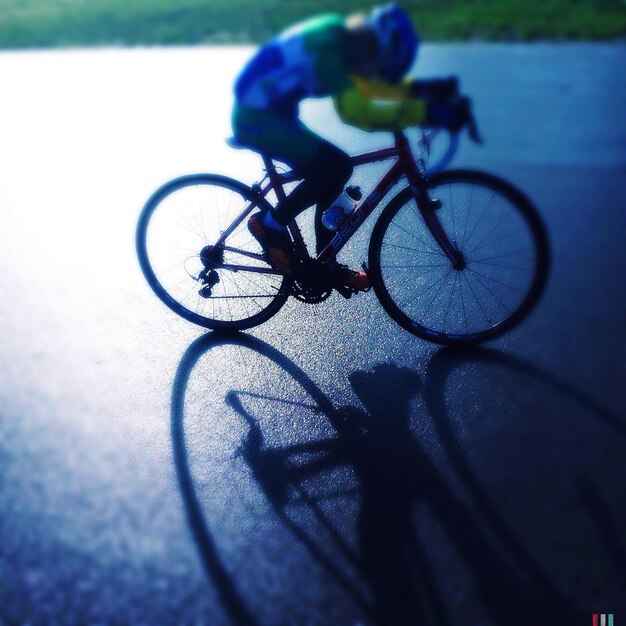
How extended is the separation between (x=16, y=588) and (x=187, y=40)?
10255mm

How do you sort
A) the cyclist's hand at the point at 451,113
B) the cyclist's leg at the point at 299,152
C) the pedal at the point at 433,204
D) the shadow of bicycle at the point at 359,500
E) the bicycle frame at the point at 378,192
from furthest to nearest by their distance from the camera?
the pedal at the point at 433,204 < the bicycle frame at the point at 378,192 < the cyclist's leg at the point at 299,152 < the cyclist's hand at the point at 451,113 < the shadow of bicycle at the point at 359,500

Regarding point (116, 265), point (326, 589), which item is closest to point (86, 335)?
point (116, 265)

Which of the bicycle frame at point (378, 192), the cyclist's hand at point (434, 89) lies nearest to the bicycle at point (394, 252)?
the bicycle frame at point (378, 192)

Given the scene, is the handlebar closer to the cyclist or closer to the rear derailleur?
the cyclist

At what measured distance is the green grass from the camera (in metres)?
10.9

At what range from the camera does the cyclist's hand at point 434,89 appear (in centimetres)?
279

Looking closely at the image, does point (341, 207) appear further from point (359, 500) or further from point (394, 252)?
point (359, 500)

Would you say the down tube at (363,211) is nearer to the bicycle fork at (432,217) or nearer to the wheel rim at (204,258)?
the bicycle fork at (432,217)

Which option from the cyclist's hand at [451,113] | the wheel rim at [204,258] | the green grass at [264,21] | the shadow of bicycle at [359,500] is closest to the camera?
the shadow of bicycle at [359,500]

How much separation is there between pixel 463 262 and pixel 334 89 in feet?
4.02

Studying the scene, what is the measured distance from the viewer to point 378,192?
3.43 m

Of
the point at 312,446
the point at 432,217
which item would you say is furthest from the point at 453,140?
the point at 312,446

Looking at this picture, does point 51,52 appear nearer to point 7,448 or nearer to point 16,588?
point 7,448

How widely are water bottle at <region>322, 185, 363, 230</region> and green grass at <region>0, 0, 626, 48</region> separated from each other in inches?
305
